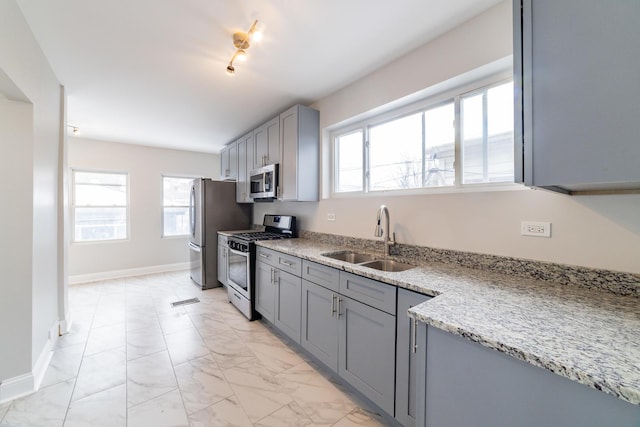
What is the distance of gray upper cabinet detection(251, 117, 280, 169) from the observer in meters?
3.30

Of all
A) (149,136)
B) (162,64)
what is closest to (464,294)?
(162,64)

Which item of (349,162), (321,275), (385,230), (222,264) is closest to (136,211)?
(222,264)

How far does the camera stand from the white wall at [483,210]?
1.26 meters

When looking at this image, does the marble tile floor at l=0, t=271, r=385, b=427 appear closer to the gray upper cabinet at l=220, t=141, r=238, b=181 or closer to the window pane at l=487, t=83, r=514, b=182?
the window pane at l=487, t=83, r=514, b=182

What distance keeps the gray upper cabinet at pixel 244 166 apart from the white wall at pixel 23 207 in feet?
7.28

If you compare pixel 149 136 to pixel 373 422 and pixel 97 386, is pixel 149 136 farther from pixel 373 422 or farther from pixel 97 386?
pixel 373 422

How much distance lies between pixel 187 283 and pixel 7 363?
2.75 metres

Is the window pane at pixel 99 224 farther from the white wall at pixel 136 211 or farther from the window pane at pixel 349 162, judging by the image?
the window pane at pixel 349 162

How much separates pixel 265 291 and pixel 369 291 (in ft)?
4.97

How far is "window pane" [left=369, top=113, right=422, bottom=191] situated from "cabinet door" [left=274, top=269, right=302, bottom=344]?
1.21m

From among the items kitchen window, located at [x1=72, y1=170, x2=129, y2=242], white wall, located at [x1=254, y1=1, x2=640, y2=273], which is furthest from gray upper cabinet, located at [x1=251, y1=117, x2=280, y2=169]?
kitchen window, located at [x1=72, y1=170, x2=129, y2=242]

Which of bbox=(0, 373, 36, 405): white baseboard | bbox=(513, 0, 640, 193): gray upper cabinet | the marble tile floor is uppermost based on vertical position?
bbox=(513, 0, 640, 193): gray upper cabinet

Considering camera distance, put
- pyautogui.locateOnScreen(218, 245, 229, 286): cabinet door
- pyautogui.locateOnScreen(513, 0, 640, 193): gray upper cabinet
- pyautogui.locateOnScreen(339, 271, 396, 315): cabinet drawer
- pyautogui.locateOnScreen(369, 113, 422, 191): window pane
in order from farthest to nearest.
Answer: pyautogui.locateOnScreen(218, 245, 229, 286): cabinet door, pyautogui.locateOnScreen(369, 113, 422, 191): window pane, pyautogui.locateOnScreen(339, 271, 396, 315): cabinet drawer, pyautogui.locateOnScreen(513, 0, 640, 193): gray upper cabinet

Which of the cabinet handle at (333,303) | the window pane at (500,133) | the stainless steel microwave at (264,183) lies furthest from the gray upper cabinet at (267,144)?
the window pane at (500,133)
